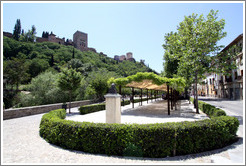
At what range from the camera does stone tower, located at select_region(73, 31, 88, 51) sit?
109044mm

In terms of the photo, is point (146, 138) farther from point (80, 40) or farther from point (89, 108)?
point (80, 40)

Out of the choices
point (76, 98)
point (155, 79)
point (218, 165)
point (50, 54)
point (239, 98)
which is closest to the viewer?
point (218, 165)

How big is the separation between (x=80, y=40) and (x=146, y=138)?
11710cm

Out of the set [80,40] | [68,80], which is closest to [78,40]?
[80,40]

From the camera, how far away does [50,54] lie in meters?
71.9

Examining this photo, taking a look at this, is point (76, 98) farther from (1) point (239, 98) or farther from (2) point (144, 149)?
(1) point (239, 98)

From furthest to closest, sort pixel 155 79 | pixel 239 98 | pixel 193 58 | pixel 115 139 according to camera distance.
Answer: pixel 239 98
pixel 193 58
pixel 155 79
pixel 115 139

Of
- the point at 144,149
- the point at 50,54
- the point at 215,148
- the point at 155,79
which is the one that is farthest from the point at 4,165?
the point at 50,54

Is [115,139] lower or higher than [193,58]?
lower

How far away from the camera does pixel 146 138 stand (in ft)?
14.9

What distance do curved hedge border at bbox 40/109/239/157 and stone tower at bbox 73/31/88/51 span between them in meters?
112

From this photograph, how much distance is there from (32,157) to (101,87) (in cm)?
1955

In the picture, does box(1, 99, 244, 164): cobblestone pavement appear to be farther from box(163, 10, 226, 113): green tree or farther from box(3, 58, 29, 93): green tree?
box(3, 58, 29, 93): green tree

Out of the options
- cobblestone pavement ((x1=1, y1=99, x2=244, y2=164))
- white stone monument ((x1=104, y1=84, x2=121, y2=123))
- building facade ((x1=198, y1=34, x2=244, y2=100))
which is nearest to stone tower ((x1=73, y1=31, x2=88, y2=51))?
building facade ((x1=198, y1=34, x2=244, y2=100))
